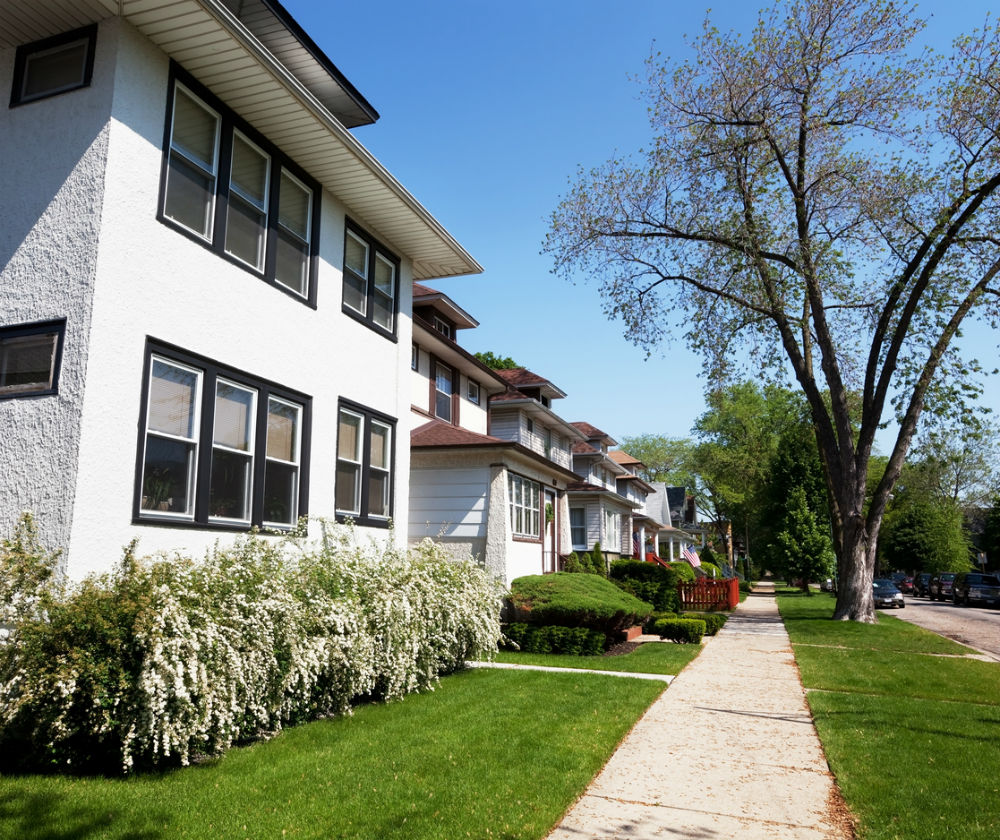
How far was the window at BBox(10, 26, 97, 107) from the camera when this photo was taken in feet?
26.1

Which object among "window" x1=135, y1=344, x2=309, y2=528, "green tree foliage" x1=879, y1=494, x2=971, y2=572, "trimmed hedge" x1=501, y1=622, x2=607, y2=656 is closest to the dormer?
"trimmed hedge" x1=501, y1=622, x2=607, y2=656

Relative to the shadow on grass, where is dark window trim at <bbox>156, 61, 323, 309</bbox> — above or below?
above

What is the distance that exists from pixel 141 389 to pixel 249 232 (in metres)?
3.00

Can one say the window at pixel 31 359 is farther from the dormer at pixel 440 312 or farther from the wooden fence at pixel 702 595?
the wooden fence at pixel 702 595

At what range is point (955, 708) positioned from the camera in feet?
30.6

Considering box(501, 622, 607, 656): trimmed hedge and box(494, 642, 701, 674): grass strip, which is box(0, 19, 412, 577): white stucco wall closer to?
box(494, 642, 701, 674): grass strip

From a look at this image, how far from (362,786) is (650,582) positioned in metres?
19.8

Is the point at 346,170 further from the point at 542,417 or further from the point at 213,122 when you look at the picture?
the point at 542,417

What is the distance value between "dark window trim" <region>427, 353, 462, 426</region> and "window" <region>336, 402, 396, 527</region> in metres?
7.28

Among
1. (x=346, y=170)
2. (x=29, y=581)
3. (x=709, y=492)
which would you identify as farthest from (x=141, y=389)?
(x=709, y=492)

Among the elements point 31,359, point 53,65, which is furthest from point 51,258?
point 53,65

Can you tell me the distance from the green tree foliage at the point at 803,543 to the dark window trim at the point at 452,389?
27527 millimetres

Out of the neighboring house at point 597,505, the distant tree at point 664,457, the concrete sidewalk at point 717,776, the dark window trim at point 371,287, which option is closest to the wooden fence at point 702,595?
the neighboring house at point 597,505

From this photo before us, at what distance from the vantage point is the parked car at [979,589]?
37625 millimetres
